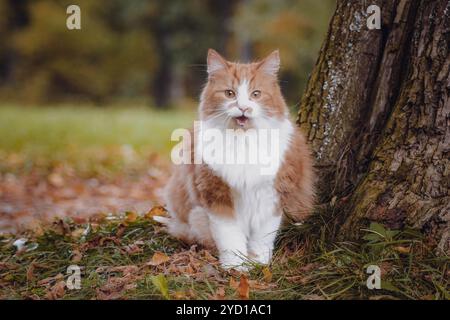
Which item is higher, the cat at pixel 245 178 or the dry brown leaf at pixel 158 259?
the cat at pixel 245 178

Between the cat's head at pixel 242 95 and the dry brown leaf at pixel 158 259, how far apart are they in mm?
887

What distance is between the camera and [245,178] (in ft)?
10.2

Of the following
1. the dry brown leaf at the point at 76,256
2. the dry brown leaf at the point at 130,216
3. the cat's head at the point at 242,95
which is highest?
the cat's head at the point at 242,95

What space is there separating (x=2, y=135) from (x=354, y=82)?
7.83 metres

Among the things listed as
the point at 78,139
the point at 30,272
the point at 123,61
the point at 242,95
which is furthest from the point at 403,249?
the point at 123,61

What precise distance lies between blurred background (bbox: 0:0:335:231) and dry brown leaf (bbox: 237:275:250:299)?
5135mm

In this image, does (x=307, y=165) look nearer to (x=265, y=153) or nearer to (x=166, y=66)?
(x=265, y=153)

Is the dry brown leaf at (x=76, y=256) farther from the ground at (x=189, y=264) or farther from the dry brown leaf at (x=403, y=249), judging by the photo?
the dry brown leaf at (x=403, y=249)

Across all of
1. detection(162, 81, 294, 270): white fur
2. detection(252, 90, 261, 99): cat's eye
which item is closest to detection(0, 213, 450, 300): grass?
detection(162, 81, 294, 270): white fur

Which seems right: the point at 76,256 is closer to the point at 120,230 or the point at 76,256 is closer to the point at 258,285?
the point at 120,230

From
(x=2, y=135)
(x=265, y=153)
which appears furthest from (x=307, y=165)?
(x=2, y=135)

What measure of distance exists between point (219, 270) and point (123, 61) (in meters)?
18.3

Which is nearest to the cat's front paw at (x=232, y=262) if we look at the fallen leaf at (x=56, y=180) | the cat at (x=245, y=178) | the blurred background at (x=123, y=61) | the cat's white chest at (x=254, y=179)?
the cat at (x=245, y=178)

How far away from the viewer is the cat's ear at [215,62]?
3.24 m
